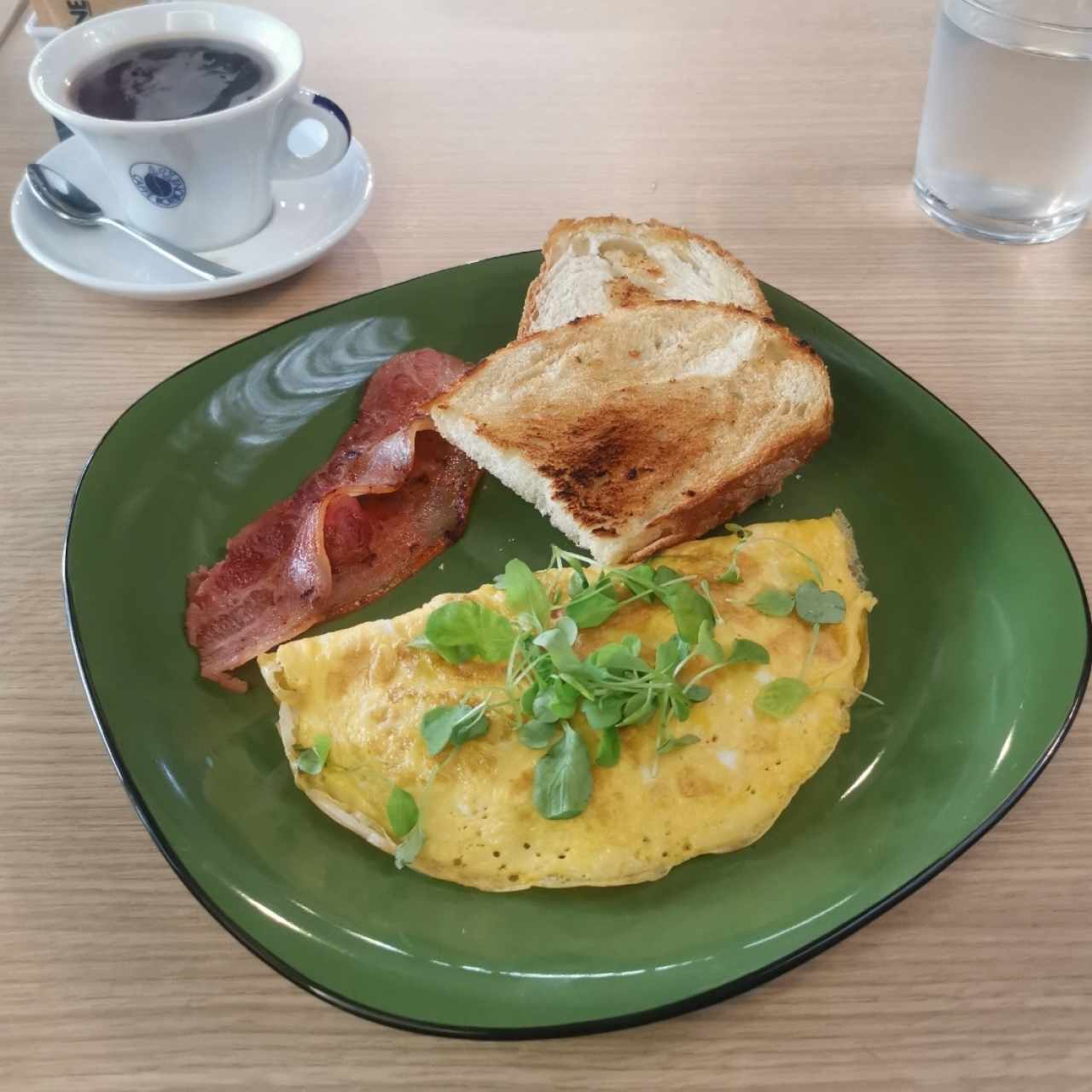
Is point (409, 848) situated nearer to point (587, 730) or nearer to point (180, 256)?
point (587, 730)

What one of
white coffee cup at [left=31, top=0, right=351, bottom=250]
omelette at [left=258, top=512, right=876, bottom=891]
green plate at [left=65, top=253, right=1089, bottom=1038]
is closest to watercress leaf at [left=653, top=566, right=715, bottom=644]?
omelette at [left=258, top=512, right=876, bottom=891]

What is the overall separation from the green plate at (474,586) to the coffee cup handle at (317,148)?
43 centimetres

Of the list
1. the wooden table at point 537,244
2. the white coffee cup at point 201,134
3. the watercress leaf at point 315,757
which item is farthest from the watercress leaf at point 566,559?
the white coffee cup at point 201,134

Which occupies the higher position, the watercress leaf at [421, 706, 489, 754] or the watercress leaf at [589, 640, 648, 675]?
the watercress leaf at [589, 640, 648, 675]

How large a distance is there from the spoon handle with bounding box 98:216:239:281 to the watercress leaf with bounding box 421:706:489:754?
3.25 feet

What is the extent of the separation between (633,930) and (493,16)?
2501mm

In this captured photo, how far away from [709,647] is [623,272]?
0.83 m

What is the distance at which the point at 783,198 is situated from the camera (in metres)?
2.13

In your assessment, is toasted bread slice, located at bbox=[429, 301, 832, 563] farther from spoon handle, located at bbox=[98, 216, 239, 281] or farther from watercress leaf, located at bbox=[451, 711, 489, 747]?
spoon handle, located at bbox=[98, 216, 239, 281]

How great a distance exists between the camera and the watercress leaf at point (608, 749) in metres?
1.11

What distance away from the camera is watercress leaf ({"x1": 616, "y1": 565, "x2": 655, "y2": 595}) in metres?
1.26

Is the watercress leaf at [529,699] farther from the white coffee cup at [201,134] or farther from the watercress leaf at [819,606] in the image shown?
the white coffee cup at [201,134]

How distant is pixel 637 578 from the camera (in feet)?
4.15

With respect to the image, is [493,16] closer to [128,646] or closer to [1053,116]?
[1053,116]
